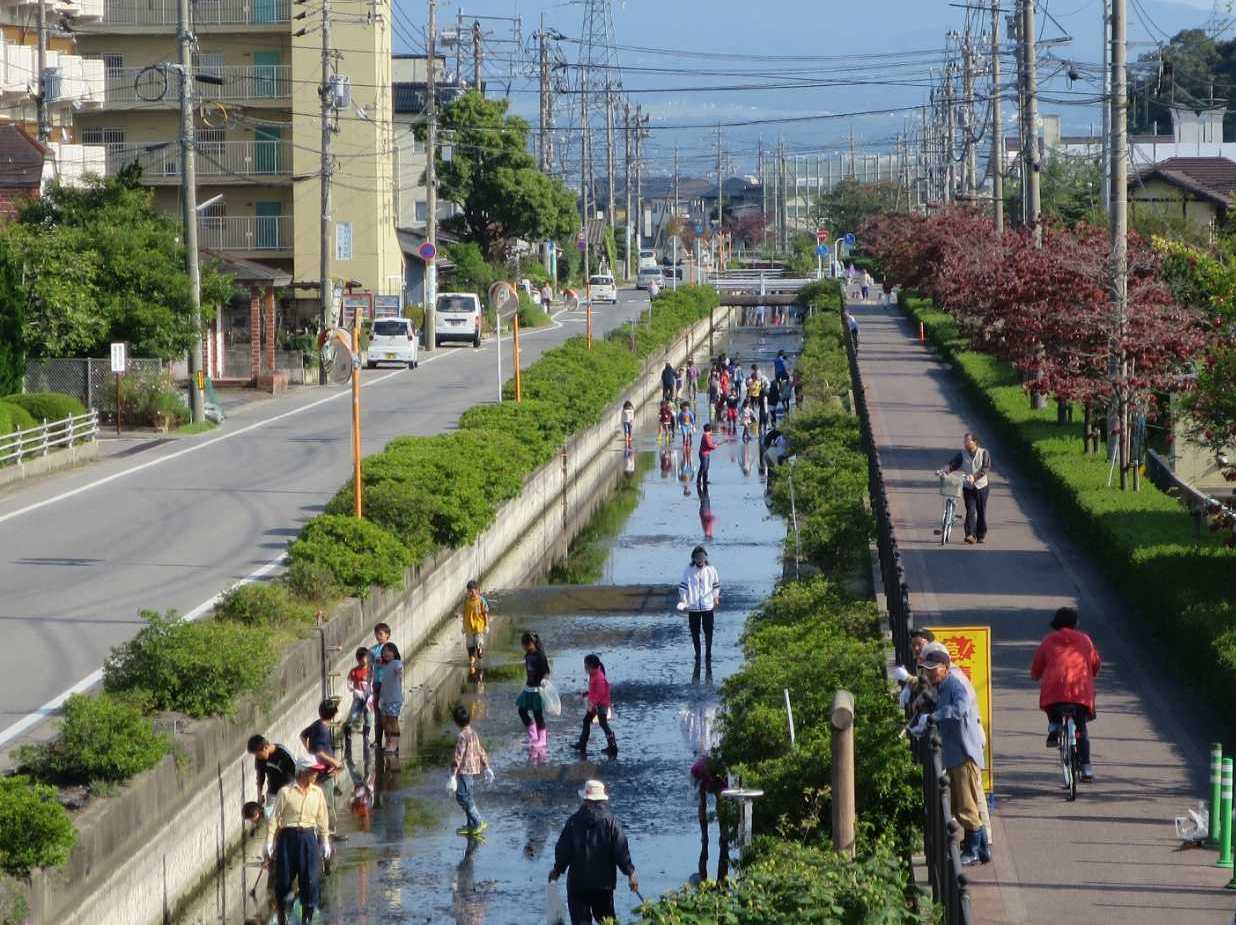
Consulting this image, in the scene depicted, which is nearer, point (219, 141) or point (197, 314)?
point (197, 314)

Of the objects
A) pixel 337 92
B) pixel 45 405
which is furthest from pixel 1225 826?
pixel 337 92

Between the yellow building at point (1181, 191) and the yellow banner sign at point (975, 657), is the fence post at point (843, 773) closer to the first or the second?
the yellow banner sign at point (975, 657)

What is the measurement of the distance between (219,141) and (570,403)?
26726mm

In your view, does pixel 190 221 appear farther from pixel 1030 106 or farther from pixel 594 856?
pixel 594 856

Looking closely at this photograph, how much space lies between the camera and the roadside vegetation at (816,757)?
31.8 ft

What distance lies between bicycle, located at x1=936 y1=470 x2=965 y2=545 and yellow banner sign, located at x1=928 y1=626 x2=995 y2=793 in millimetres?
11327

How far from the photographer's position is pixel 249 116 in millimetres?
65812

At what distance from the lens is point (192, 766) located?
53.2ft

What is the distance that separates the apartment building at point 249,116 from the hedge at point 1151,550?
35013 mm

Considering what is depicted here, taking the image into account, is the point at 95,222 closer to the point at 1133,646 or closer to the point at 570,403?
the point at 570,403

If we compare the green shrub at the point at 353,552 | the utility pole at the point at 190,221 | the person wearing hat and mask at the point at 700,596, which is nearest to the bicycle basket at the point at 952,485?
the person wearing hat and mask at the point at 700,596

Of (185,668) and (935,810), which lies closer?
(935,810)

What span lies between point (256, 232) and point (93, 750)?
5333 centimetres

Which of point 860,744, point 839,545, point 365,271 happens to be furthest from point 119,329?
point 860,744
